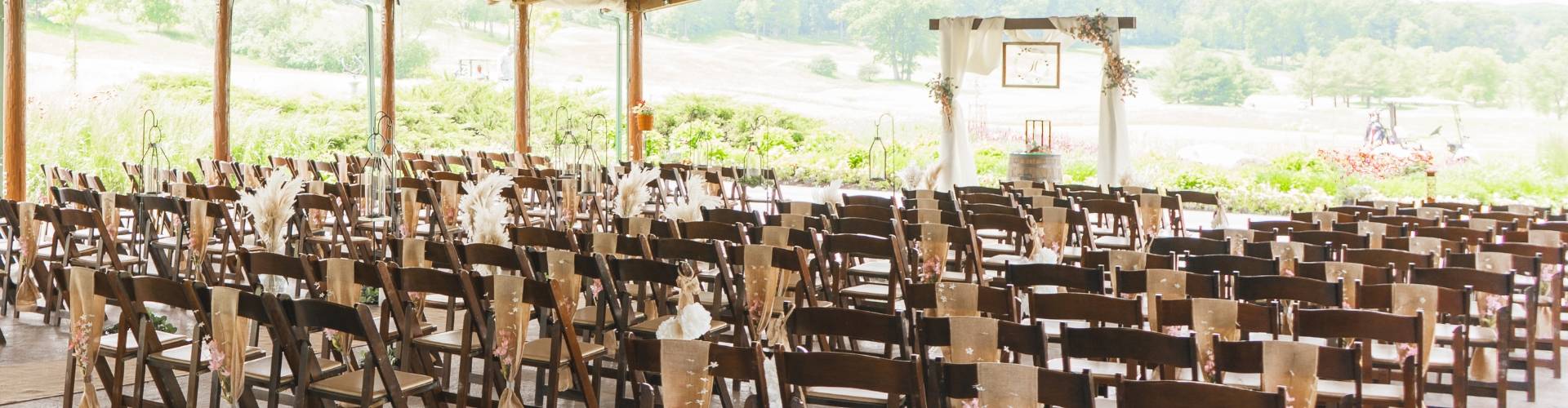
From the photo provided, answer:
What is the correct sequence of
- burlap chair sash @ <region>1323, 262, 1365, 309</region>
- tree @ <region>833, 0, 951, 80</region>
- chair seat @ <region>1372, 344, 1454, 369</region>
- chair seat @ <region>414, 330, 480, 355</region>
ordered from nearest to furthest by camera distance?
1. chair seat @ <region>1372, 344, 1454, 369</region>
2. chair seat @ <region>414, 330, 480, 355</region>
3. burlap chair sash @ <region>1323, 262, 1365, 309</region>
4. tree @ <region>833, 0, 951, 80</region>

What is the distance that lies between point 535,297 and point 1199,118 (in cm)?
2099

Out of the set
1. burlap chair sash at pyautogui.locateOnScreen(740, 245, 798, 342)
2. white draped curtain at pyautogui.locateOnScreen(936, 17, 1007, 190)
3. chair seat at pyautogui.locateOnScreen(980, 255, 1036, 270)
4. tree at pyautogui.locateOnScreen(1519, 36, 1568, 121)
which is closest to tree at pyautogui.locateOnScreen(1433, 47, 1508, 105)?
tree at pyautogui.locateOnScreen(1519, 36, 1568, 121)

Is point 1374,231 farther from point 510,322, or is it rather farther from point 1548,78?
point 1548,78

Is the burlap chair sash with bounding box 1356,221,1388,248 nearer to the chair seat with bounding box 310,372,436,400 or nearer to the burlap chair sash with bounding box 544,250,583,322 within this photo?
the burlap chair sash with bounding box 544,250,583,322

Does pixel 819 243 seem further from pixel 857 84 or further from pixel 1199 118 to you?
pixel 857 84

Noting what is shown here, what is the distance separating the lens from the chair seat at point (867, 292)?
6.54m

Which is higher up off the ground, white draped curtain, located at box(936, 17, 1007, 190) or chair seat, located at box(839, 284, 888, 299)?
white draped curtain, located at box(936, 17, 1007, 190)

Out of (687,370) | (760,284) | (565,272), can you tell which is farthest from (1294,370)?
(565,272)

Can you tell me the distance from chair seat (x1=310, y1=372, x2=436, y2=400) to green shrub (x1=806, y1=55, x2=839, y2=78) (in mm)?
26150

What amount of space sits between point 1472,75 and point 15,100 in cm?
1940

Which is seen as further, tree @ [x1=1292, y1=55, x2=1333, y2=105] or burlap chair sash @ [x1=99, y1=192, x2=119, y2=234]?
tree @ [x1=1292, y1=55, x2=1333, y2=105]

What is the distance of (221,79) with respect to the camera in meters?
13.4

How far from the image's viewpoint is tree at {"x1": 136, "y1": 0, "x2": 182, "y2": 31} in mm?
18797

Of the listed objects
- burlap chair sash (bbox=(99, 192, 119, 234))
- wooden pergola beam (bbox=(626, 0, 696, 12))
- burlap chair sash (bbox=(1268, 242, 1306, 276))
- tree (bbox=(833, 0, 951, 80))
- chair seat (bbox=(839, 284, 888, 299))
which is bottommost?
chair seat (bbox=(839, 284, 888, 299))
